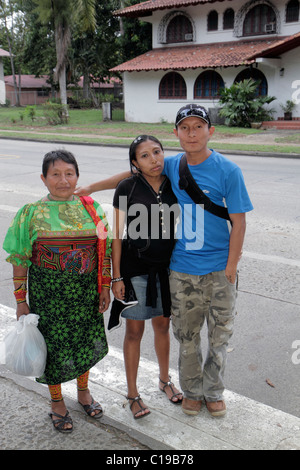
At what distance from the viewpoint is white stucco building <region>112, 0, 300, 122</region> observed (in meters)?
24.7

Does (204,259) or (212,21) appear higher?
(212,21)

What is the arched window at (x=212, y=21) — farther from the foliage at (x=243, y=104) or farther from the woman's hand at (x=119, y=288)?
the woman's hand at (x=119, y=288)

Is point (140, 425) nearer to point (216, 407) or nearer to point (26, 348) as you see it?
point (216, 407)

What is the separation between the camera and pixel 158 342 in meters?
2.99

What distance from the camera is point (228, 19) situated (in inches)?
1064

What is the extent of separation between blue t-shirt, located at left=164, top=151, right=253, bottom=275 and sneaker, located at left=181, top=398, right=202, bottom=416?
0.81 meters

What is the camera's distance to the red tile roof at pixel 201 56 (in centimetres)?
2503

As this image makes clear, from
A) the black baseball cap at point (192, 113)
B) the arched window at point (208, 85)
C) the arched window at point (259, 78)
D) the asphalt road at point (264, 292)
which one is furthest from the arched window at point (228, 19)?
the black baseball cap at point (192, 113)

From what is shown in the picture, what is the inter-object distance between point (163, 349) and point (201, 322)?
13.5 inches

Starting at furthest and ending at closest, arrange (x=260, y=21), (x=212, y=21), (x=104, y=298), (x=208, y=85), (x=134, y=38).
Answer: (x=134, y=38), (x=212, y=21), (x=208, y=85), (x=260, y=21), (x=104, y=298)

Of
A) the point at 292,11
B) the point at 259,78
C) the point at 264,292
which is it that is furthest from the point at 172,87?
the point at 264,292

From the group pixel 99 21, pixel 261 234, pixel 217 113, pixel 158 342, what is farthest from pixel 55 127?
pixel 158 342

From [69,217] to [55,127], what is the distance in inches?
973
